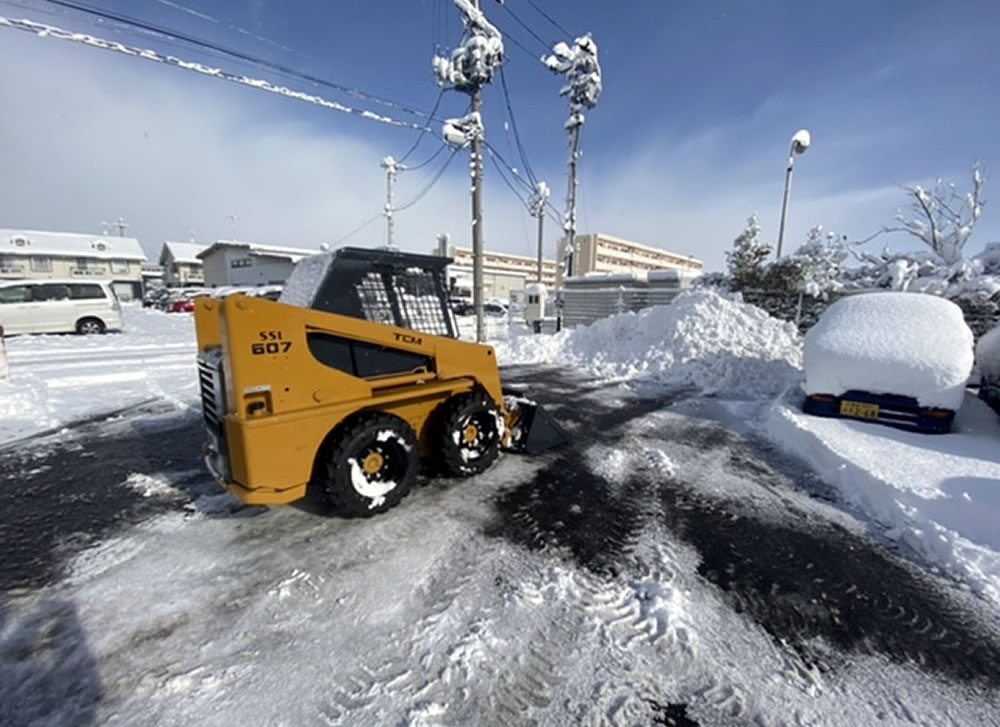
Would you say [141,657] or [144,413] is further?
[144,413]

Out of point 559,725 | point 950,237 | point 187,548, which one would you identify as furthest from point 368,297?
point 950,237

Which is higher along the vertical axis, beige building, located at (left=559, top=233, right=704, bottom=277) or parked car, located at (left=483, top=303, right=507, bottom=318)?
beige building, located at (left=559, top=233, right=704, bottom=277)

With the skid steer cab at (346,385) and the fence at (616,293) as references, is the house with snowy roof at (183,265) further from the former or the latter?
the skid steer cab at (346,385)

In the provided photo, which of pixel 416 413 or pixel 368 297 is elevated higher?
pixel 368 297

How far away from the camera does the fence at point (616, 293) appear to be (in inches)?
551

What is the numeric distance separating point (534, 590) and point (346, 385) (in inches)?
80.4

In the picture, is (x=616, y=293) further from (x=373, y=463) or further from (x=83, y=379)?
(x=83, y=379)

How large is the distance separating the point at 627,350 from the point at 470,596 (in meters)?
9.15

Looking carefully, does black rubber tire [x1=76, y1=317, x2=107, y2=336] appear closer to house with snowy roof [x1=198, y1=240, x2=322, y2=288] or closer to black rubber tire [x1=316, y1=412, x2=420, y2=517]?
black rubber tire [x1=316, y1=412, x2=420, y2=517]

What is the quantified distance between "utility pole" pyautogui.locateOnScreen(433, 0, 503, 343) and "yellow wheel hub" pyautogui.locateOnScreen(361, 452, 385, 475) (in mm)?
8388

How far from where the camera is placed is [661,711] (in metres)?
1.92

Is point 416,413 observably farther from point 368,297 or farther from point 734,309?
point 734,309

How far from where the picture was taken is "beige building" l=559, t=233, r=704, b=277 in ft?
202

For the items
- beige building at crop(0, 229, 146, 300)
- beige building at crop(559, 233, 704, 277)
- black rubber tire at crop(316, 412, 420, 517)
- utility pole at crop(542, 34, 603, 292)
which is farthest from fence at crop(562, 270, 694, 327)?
beige building at crop(0, 229, 146, 300)
